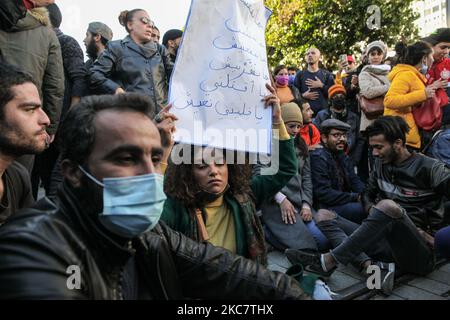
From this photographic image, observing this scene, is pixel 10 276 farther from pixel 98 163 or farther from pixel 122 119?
pixel 122 119

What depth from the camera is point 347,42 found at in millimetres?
16984

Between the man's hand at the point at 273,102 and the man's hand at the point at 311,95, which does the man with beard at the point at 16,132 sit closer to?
the man's hand at the point at 273,102

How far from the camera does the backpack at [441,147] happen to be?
3879mm

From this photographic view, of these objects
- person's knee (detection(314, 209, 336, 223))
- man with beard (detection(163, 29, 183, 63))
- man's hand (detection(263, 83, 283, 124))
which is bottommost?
person's knee (detection(314, 209, 336, 223))

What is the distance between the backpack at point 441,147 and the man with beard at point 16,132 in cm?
338

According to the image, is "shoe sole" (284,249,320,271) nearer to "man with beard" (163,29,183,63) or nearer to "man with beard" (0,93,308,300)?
"man with beard" (0,93,308,300)

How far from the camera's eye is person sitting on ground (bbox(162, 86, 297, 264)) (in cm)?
228

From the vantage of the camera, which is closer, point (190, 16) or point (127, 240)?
point (127, 240)

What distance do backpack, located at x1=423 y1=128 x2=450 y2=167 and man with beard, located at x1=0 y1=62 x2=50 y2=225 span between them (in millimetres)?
3378

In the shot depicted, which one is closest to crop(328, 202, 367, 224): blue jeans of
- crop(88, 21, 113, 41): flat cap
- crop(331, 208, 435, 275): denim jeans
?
crop(331, 208, 435, 275): denim jeans

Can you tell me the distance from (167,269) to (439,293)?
238 centimetres

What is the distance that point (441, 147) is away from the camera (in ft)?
13.0

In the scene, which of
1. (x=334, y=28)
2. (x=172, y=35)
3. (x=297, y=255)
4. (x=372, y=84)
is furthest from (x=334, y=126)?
(x=334, y=28)

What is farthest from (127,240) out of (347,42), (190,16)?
(347,42)
